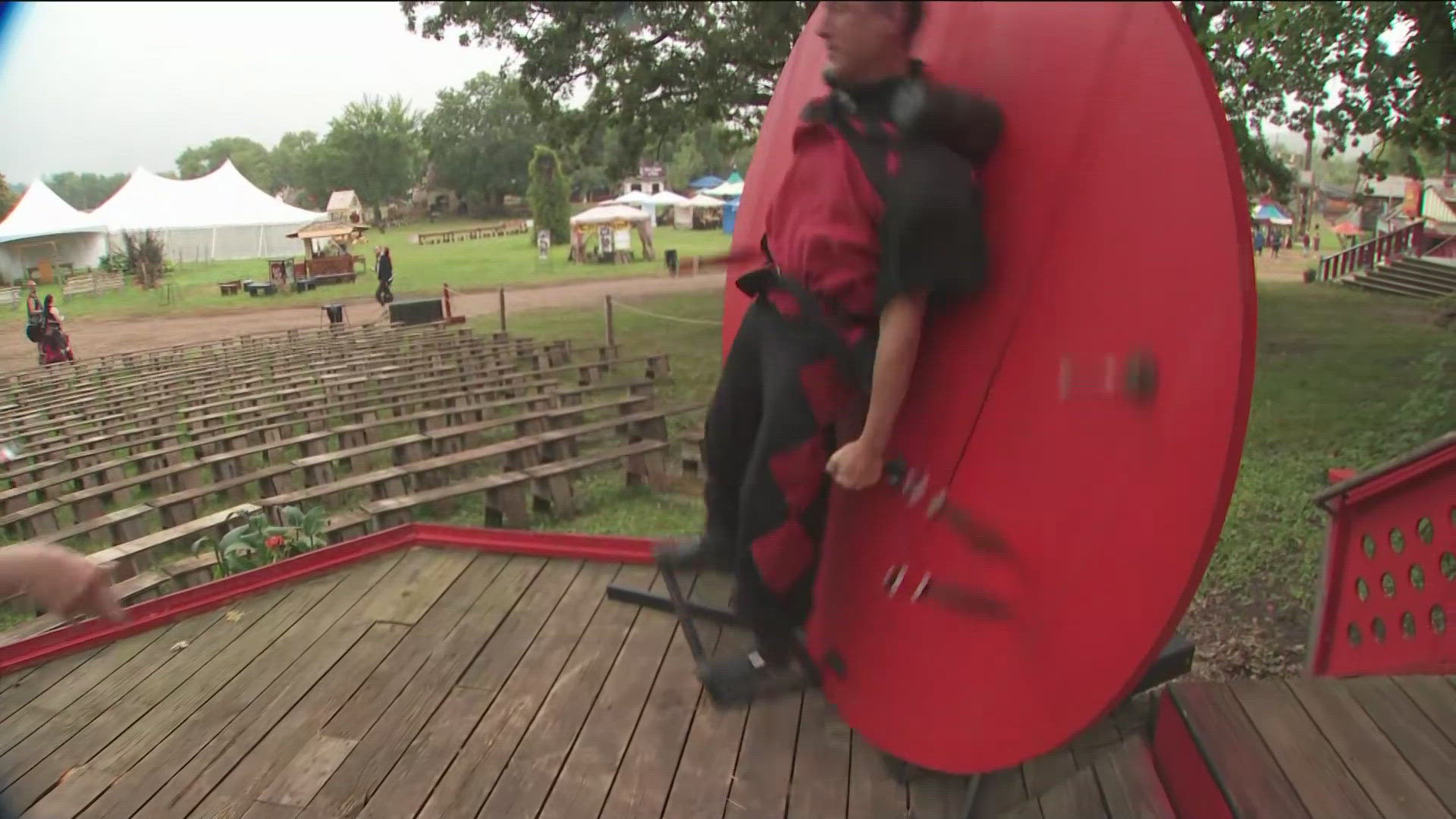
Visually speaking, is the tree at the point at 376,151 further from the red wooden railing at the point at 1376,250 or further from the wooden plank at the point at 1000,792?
the red wooden railing at the point at 1376,250

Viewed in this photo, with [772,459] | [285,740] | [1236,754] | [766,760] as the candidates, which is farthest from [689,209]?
[1236,754]

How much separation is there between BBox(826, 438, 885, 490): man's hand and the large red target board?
90mm

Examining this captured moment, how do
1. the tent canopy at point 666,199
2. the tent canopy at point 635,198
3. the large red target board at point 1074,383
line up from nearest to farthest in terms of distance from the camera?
the large red target board at point 1074,383, the tent canopy at point 666,199, the tent canopy at point 635,198

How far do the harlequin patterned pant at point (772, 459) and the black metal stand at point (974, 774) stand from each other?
0.47 ft

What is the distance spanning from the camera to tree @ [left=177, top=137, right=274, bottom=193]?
5.49 feet

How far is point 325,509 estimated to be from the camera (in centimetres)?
497

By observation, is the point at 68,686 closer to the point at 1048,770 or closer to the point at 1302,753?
the point at 1048,770

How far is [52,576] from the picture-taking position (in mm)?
1281

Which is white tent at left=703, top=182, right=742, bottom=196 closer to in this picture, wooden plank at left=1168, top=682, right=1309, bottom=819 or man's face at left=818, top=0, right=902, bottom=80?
man's face at left=818, top=0, right=902, bottom=80

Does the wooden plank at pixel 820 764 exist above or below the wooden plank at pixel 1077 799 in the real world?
above

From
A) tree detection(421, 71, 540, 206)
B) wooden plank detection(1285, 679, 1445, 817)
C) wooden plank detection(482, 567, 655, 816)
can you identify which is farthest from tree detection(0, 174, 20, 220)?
wooden plank detection(1285, 679, 1445, 817)

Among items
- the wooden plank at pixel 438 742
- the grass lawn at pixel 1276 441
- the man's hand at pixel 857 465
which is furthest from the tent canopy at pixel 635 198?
the man's hand at pixel 857 465

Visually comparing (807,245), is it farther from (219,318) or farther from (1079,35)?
(219,318)

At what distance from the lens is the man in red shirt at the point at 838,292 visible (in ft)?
3.34
